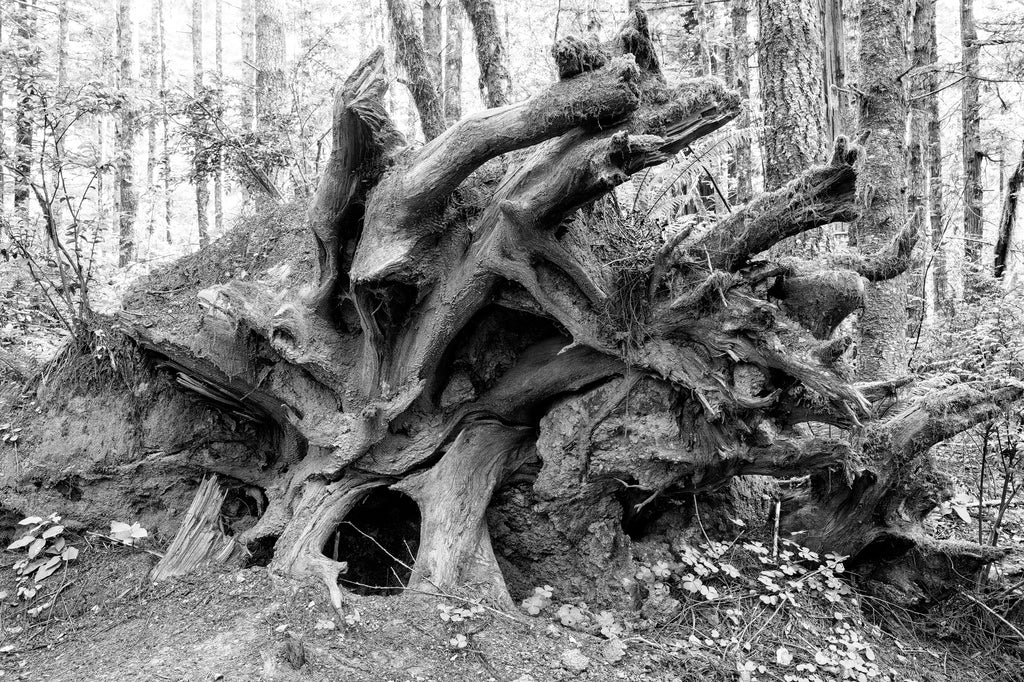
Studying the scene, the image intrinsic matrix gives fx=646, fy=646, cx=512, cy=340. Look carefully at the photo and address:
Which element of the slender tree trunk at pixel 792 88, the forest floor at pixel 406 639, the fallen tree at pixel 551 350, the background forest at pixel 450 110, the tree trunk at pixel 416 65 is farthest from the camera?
the tree trunk at pixel 416 65

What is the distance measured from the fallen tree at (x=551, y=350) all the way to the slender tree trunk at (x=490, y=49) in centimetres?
317

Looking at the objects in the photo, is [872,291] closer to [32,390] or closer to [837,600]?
[837,600]

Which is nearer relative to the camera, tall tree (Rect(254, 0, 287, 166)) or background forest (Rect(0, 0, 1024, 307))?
background forest (Rect(0, 0, 1024, 307))

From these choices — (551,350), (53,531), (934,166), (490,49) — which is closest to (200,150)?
(490,49)

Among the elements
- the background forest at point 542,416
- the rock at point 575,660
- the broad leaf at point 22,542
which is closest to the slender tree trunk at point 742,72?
the background forest at point 542,416

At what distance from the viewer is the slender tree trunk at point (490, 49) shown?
25.3ft

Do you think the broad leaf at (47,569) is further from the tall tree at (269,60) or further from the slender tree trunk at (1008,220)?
the slender tree trunk at (1008,220)

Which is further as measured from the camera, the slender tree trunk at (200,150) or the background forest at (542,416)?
the slender tree trunk at (200,150)

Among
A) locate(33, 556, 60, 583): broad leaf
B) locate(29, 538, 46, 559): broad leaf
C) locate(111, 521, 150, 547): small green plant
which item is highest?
locate(111, 521, 150, 547): small green plant

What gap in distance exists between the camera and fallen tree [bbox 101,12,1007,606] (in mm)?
3963

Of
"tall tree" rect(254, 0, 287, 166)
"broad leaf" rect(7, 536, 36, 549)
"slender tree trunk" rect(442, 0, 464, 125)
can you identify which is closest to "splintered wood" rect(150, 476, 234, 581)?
"broad leaf" rect(7, 536, 36, 549)

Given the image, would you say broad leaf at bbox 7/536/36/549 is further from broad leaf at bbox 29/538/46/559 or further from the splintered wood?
the splintered wood

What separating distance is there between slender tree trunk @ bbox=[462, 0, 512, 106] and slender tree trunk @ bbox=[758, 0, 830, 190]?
3.07 meters

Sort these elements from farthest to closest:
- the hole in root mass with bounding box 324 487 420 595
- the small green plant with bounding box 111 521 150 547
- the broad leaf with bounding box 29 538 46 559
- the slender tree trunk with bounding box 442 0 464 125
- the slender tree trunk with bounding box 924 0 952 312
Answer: the slender tree trunk with bounding box 924 0 952 312, the slender tree trunk with bounding box 442 0 464 125, the hole in root mass with bounding box 324 487 420 595, the broad leaf with bounding box 29 538 46 559, the small green plant with bounding box 111 521 150 547
